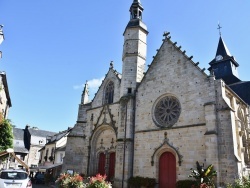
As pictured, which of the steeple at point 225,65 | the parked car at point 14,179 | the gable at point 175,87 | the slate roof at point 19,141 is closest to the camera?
the parked car at point 14,179

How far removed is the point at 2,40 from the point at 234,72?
24300 millimetres

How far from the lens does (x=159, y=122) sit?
15.1 meters

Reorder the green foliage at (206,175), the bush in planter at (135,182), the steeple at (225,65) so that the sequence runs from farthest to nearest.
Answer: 1. the steeple at (225,65)
2. the bush in planter at (135,182)
3. the green foliage at (206,175)

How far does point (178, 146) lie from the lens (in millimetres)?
13484

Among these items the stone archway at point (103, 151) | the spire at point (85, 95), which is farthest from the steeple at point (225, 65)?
the stone archway at point (103, 151)

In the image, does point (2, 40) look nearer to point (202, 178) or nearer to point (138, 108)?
point (138, 108)

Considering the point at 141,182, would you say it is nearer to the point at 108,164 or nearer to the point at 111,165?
the point at 111,165

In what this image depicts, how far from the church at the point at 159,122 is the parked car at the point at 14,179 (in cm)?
726

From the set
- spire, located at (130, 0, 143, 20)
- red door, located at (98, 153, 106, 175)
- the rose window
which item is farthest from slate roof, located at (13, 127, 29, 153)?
the rose window

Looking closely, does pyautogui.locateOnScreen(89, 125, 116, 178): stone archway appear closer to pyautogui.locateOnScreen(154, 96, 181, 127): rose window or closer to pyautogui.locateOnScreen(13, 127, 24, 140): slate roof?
pyautogui.locateOnScreen(154, 96, 181, 127): rose window

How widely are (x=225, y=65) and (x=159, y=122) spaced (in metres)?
17.1

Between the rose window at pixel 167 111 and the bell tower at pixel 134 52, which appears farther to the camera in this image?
the bell tower at pixel 134 52

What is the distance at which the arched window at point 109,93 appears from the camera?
768 inches

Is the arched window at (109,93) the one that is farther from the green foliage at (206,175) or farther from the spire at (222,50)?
the spire at (222,50)
